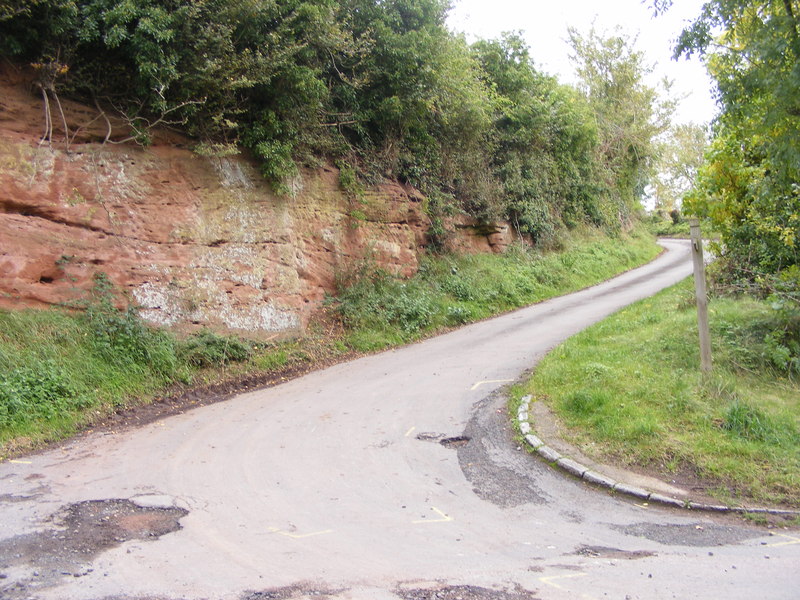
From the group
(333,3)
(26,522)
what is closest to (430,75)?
(333,3)

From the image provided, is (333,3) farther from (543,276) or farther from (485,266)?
(543,276)

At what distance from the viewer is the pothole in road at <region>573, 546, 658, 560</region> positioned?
504 centimetres

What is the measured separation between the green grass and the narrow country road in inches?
204

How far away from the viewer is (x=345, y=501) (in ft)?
20.2

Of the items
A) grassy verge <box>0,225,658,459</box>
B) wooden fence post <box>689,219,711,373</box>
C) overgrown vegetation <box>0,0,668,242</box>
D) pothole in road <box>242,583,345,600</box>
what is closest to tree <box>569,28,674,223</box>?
overgrown vegetation <box>0,0,668,242</box>

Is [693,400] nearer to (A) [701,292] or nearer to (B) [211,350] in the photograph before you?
(A) [701,292]

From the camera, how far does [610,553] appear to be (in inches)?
201

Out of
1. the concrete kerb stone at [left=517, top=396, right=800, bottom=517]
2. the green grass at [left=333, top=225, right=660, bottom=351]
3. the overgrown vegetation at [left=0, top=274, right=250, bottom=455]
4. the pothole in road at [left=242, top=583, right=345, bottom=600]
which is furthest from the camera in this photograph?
the green grass at [left=333, top=225, right=660, bottom=351]

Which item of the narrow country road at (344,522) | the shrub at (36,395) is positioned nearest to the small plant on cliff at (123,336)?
the shrub at (36,395)

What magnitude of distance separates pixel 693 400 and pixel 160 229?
973 centimetres

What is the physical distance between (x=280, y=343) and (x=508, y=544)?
27.1 feet

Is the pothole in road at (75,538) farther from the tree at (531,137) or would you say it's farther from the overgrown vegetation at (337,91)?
the tree at (531,137)

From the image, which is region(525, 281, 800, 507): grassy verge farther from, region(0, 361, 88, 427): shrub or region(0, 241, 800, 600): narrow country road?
region(0, 361, 88, 427): shrub

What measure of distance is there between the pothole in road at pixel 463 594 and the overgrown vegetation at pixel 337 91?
393 inches
